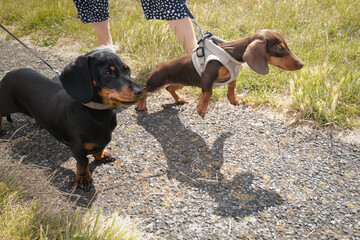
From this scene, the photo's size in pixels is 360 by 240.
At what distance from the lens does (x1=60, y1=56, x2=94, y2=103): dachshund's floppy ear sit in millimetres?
2178

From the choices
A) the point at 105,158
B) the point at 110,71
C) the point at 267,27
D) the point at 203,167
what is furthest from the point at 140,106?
the point at 267,27

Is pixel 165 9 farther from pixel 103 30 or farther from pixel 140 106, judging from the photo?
pixel 140 106

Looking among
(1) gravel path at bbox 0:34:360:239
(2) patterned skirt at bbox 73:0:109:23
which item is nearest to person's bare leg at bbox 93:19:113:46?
(2) patterned skirt at bbox 73:0:109:23

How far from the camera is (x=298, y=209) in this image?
237 cm

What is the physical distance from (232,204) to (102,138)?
3.77 feet

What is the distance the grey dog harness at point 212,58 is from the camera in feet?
9.05

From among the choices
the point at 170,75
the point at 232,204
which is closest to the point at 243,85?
the point at 170,75

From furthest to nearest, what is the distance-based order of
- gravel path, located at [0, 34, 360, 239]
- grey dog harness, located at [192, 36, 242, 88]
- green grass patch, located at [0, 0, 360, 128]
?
green grass patch, located at [0, 0, 360, 128]
grey dog harness, located at [192, 36, 242, 88]
gravel path, located at [0, 34, 360, 239]

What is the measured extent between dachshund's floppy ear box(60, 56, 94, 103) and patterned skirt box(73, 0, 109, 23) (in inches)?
81.0

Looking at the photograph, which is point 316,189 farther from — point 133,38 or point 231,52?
point 133,38

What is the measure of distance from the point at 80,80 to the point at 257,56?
1.41m

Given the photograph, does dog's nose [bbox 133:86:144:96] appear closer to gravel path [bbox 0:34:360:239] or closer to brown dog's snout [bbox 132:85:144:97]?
brown dog's snout [bbox 132:85:144:97]

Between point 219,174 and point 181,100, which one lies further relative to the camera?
point 181,100

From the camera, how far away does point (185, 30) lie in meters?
3.91
